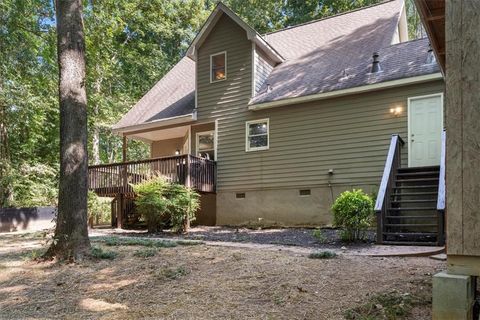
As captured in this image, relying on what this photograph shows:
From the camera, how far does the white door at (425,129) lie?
31.4ft

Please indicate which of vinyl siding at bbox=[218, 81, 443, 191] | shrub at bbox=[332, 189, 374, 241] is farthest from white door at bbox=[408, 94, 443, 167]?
shrub at bbox=[332, 189, 374, 241]

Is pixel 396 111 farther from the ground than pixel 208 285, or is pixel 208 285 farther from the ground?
pixel 396 111

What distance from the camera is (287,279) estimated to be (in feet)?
14.9

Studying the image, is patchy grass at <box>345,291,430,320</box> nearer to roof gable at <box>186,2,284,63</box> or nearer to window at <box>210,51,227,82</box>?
roof gable at <box>186,2,284,63</box>

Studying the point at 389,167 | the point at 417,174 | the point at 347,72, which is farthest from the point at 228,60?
the point at 417,174

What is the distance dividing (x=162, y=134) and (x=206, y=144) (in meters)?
2.34

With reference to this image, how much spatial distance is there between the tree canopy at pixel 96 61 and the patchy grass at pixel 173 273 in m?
8.95

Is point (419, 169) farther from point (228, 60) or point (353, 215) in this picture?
point (228, 60)

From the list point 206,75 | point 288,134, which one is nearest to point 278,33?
point 206,75

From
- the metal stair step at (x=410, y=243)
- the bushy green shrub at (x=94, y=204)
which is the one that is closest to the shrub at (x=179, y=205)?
the bushy green shrub at (x=94, y=204)

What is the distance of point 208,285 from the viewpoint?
4609 millimetres

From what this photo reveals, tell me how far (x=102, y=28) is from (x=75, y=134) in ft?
26.5

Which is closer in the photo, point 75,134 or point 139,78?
point 75,134

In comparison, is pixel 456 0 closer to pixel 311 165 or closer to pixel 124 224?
pixel 311 165
